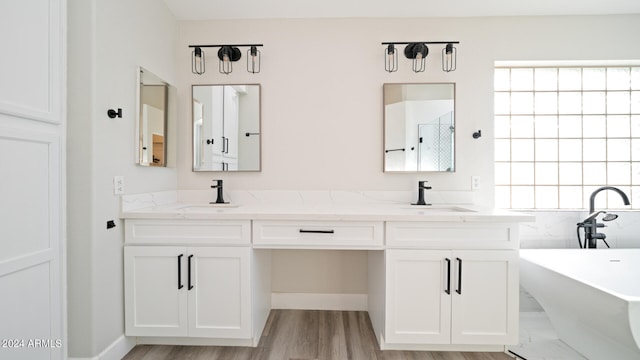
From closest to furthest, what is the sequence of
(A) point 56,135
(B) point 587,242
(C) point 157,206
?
(A) point 56,135
(C) point 157,206
(B) point 587,242

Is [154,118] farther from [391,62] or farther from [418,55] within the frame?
[418,55]

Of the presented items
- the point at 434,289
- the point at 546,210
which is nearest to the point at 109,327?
the point at 434,289

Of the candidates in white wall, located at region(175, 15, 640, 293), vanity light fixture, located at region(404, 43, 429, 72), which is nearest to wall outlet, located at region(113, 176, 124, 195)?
white wall, located at region(175, 15, 640, 293)

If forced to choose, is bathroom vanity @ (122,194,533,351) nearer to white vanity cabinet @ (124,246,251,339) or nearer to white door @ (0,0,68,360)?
white vanity cabinet @ (124,246,251,339)

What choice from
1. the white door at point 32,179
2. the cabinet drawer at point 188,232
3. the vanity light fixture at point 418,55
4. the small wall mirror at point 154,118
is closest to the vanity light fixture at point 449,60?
the vanity light fixture at point 418,55

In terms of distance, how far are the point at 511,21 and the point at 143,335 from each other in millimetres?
3564

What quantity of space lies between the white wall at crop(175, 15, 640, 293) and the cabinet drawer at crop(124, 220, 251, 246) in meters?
0.66

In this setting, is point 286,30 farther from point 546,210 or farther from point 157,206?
point 546,210

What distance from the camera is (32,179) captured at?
1313 millimetres

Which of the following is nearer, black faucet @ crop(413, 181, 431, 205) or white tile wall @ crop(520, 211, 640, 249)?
black faucet @ crop(413, 181, 431, 205)

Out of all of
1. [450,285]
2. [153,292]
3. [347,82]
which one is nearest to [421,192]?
[450,285]

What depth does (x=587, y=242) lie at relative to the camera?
2363 mm

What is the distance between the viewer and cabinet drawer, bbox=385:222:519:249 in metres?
1.80

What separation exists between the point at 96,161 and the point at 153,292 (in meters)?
0.86
